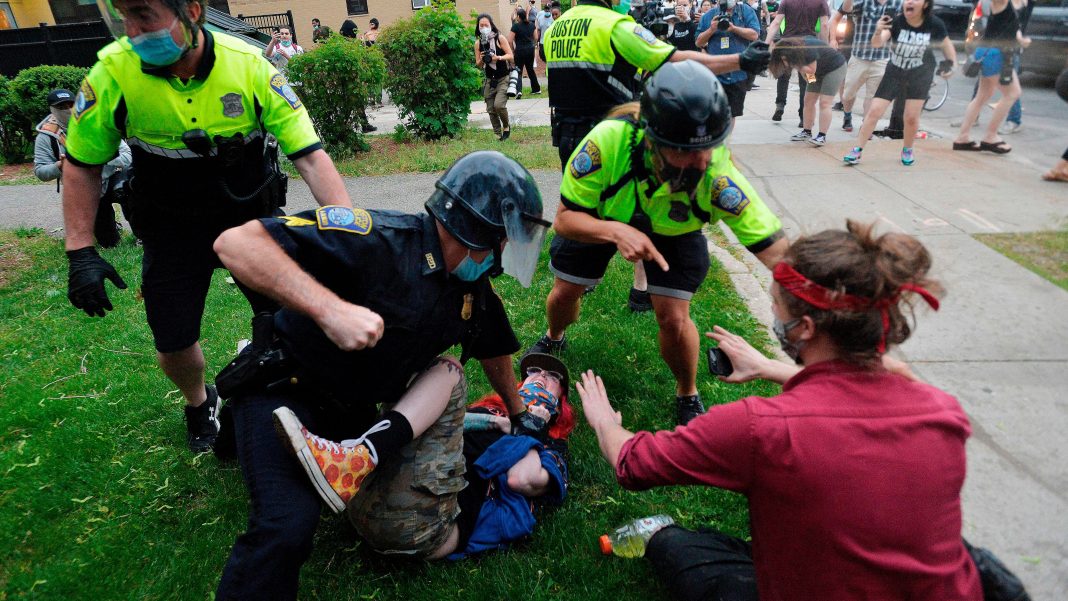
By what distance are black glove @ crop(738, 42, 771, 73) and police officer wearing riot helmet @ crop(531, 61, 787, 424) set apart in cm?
97

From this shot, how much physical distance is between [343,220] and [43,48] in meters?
15.4

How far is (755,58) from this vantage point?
10.9ft

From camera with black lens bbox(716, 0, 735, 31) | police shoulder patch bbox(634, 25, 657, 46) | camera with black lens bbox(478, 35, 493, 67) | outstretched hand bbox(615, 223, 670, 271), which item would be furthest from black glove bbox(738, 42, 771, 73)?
camera with black lens bbox(478, 35, 493, 67)

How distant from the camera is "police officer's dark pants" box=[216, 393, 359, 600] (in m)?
1.77

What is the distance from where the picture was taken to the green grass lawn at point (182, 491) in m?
2.43

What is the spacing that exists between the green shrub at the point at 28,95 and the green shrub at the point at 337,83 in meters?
3.85

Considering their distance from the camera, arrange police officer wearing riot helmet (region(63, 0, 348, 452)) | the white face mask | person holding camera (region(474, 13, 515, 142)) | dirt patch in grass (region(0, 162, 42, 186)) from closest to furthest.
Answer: police officer wearing riot helmet (region(63, 0, 348, 452)), the white face mask, dirt patch in grass (region(0, 162, 42, 186)), person holding camera (region(474, 13, 515, 142))

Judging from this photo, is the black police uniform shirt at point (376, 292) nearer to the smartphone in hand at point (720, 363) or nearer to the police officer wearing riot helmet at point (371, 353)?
the police officer wearing riot helmet at point (371, 353)

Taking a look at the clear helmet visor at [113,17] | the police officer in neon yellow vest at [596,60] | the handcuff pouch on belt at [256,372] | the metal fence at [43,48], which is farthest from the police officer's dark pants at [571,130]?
the metal fence at [43,48]

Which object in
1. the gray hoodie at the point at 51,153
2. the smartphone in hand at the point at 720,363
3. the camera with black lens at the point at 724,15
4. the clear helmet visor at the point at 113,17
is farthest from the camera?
the camera with black lens at the point at 724,15

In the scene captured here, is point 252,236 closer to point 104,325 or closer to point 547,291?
point 547,291

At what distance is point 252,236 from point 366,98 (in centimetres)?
778

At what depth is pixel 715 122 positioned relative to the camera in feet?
7.62

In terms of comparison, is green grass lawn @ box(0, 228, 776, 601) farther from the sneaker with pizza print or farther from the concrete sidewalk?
the concrete sidewalk
